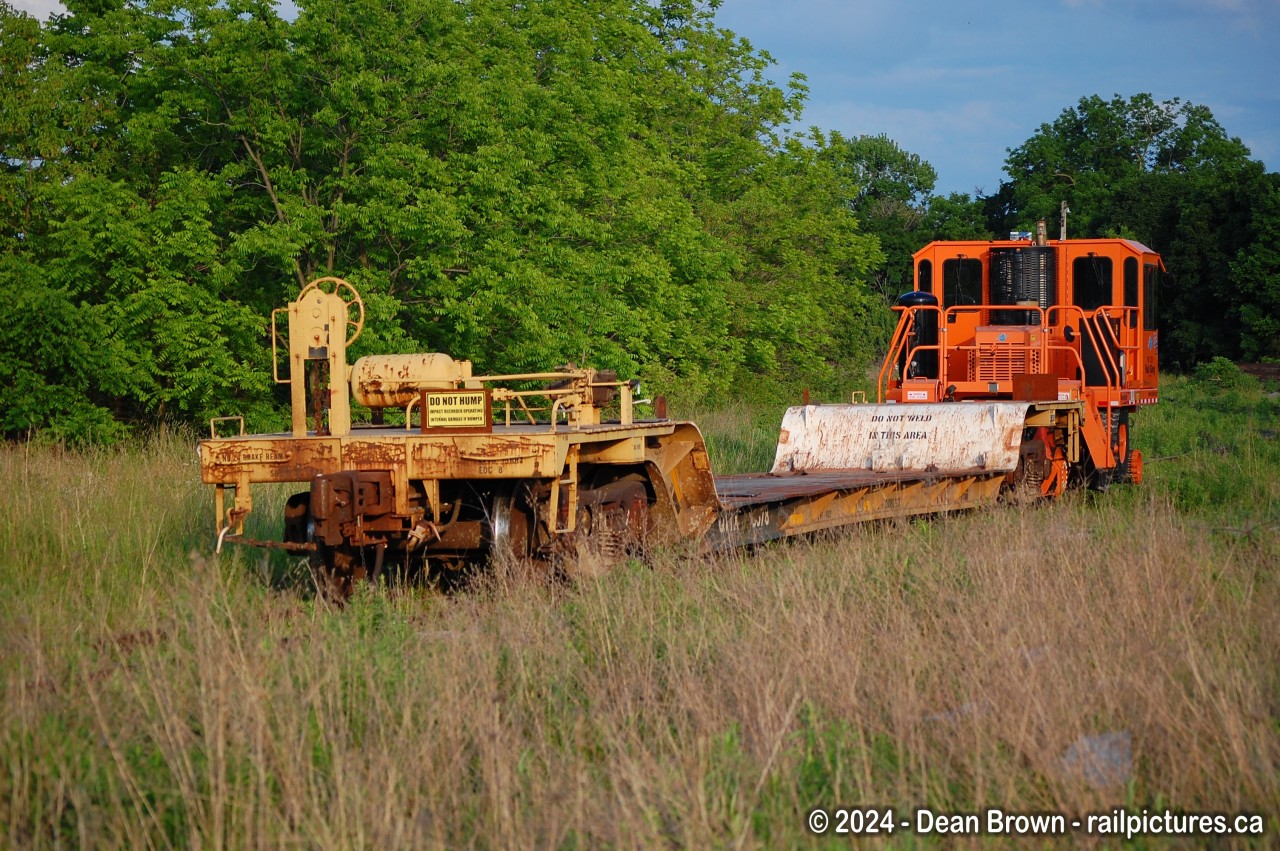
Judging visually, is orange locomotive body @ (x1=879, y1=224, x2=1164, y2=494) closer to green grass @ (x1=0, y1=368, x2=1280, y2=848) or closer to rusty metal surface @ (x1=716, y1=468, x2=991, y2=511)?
rusty metal surface @ (x1=716, y1=468, x2=991, y2=511)

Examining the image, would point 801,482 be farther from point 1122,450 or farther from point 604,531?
point 1122,450

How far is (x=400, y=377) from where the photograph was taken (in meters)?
8.49

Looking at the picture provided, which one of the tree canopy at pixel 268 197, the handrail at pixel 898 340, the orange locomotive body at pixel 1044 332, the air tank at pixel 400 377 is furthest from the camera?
the tree canopy at pixel 268 197

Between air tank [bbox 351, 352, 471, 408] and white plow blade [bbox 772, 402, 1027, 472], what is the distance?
550 centimetres

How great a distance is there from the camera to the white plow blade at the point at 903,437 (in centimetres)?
1259

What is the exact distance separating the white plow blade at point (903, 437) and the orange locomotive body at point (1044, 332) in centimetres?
148

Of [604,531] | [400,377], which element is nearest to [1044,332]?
[604,531]

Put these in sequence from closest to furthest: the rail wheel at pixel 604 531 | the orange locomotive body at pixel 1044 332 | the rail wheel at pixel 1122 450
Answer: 1. the rail wheel at pixel 604 531
2. the orange locomotive body at pixel 1044 332
3. the rail wheel at pixel 1122 450

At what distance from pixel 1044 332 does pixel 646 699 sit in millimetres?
10867

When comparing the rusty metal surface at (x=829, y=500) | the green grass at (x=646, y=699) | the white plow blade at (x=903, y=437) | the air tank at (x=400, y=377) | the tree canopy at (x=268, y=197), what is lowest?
the green grass at (x=646, y=699)

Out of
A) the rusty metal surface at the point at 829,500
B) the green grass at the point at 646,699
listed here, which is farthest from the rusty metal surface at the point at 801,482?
the green grass at the point at 646,699

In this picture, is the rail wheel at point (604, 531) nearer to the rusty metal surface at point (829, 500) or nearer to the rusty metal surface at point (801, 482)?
the rusty metal surface at point (829, 500)

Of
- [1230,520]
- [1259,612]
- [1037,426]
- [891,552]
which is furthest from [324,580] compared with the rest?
[1037,426]

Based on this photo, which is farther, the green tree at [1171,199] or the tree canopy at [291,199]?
A: the green tree at [1171,199]
